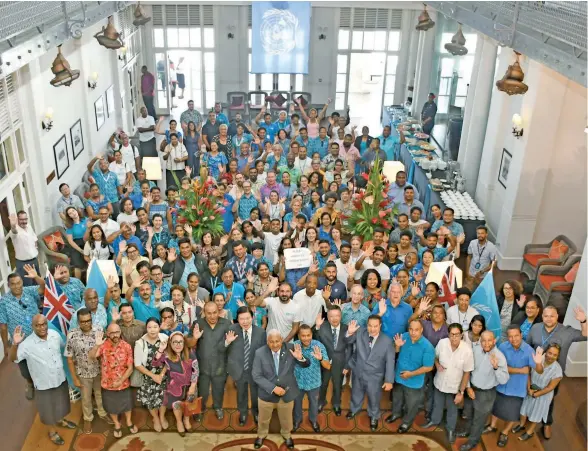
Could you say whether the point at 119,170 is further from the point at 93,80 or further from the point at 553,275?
the point at 553,275

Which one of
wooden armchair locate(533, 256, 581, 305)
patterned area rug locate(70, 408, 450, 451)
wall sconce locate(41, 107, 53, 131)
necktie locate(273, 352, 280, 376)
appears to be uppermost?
wall sconce locate(41, 107, 53, 131)

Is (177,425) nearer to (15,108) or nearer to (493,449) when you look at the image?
(493,449)

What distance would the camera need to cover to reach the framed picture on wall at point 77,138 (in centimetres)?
1119

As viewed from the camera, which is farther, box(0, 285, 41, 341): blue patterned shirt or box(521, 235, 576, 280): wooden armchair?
box(521, 235, 576, 280): wooden armchair

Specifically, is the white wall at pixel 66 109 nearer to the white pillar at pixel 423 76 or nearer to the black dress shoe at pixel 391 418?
the black dress shoe at pixel 391 418

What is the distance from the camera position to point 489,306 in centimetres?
705

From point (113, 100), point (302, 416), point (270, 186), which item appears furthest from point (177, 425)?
point (113, 100)

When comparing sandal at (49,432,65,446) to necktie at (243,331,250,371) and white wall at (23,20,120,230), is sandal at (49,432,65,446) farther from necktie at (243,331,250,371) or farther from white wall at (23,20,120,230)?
white wall at (23,20,120,230)

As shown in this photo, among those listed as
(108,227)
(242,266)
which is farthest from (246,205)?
(108,227)

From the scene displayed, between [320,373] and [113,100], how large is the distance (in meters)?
10.2

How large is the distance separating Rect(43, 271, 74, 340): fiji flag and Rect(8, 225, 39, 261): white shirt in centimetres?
168

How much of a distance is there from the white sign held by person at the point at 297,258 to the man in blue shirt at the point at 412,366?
65.9 inches

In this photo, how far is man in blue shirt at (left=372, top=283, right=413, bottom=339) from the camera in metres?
6.88

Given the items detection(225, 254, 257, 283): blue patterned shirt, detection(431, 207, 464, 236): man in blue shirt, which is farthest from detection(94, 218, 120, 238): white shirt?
detection(431, 207, 464, 236): man in blue shirt
